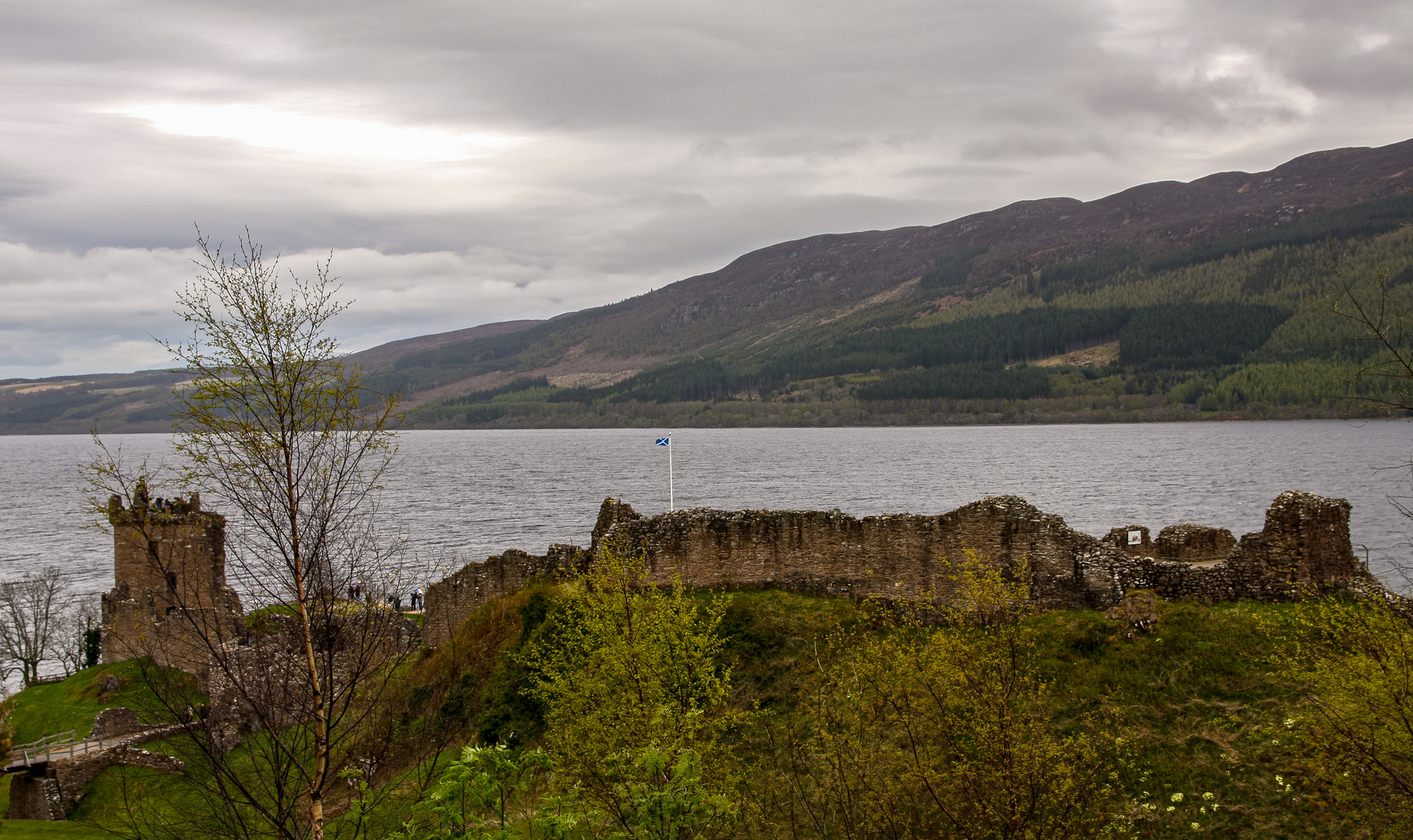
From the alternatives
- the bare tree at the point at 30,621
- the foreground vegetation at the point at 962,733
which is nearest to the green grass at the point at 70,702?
the bare tree at the point at 30,621

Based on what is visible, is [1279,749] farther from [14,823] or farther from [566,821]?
[14,823]

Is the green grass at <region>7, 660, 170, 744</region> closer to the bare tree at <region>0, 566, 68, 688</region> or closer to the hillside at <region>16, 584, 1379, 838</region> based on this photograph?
the hillside at <region>16, 584, 1379, 838</region>

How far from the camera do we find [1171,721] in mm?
18672

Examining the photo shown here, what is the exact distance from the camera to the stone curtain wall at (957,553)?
75.7ft

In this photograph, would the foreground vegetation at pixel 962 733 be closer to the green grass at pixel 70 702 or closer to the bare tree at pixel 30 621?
the green grass at pixel 70 702

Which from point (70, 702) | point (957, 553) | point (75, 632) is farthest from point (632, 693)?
point (75, 632)

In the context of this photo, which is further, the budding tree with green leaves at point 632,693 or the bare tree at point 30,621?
the bare tree at point 30,621

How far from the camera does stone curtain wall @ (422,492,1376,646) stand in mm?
23062

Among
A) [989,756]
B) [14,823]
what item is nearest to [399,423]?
[989,756]

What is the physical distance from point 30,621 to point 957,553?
6495cm

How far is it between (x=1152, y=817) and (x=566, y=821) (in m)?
12.1

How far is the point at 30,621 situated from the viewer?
201ft

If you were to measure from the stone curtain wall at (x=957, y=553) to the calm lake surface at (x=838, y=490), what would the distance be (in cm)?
1823

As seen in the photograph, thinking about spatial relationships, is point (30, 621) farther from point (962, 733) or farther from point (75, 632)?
point (962, 733)
